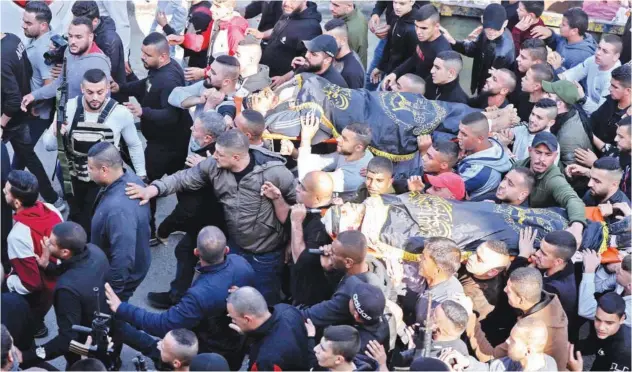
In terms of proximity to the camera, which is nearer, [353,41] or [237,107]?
[237,107]

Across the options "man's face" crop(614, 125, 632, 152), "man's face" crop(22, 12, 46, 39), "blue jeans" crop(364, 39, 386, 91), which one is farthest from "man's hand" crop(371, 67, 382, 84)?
"man's face" crop(22, 12, 46, 39)

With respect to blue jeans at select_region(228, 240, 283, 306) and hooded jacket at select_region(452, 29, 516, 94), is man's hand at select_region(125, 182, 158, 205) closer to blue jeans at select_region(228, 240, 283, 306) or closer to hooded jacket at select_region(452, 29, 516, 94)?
blue jeans at select_region(228, 240, 283, 306)

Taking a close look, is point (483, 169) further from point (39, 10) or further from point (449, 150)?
point (39, 10)

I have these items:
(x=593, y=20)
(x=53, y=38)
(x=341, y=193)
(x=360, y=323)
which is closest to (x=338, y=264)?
(x=360, y=323)

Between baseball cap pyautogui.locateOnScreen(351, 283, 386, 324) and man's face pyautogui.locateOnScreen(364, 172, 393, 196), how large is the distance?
1234mm

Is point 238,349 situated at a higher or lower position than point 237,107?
lower

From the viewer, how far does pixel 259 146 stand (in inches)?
257

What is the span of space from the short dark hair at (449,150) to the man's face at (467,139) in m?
0.25

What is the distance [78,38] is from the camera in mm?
7578

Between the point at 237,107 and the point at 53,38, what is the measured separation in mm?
1727

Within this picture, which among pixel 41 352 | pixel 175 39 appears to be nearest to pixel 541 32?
pixel 175 39

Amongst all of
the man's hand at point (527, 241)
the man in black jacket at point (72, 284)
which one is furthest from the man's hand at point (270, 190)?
the man's hand at point (527, 241)

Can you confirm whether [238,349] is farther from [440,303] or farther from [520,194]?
[520,194]

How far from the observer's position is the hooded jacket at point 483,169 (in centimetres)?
681
